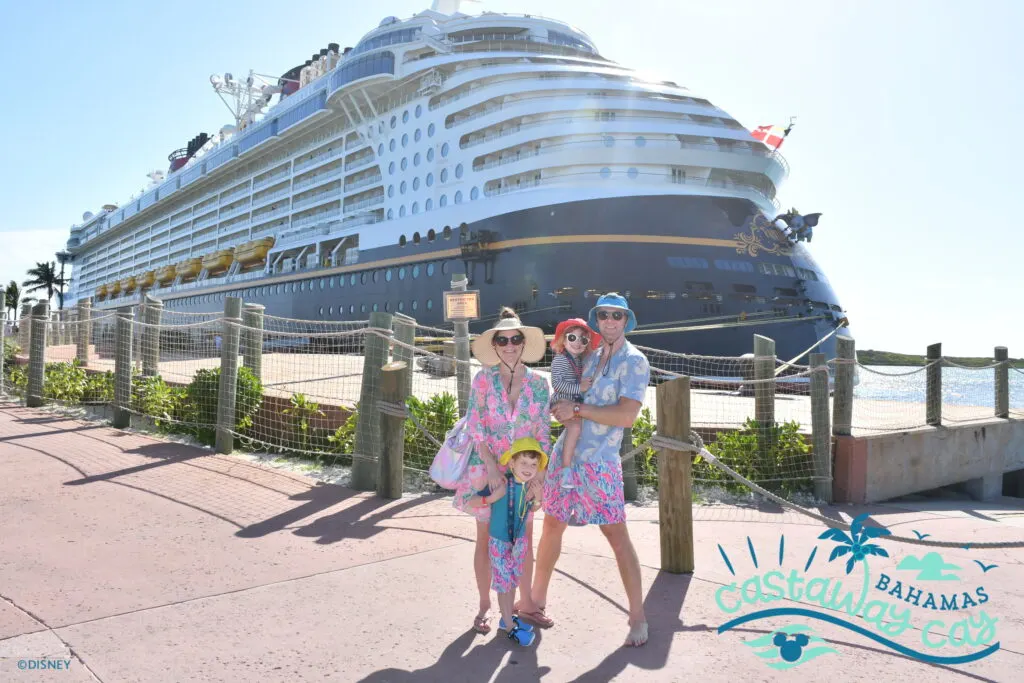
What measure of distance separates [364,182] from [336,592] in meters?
27.7

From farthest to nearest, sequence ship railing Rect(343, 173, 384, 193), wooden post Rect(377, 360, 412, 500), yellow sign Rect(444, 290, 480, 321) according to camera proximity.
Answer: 1. ship railing Rect(343, 173, 384, 193)
2. yellow sign Rect(444, 290, 480, 321)
3. wooden post Rect(377, 360, 412, 500)

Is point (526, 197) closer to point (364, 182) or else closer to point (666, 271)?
point (666, 271)

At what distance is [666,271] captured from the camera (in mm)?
17672

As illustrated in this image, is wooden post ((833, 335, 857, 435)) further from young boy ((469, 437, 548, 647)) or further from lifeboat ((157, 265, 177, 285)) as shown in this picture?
lifeboat ((157, 265, 177, 285))

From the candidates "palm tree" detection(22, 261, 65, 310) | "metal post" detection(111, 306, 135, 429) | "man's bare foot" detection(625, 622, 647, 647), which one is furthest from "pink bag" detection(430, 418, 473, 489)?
"palm tree" detection(22, 261, 65, 310)

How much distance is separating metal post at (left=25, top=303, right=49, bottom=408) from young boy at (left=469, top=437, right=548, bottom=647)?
1004 centimetres

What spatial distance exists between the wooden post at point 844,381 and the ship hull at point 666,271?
1054 cm

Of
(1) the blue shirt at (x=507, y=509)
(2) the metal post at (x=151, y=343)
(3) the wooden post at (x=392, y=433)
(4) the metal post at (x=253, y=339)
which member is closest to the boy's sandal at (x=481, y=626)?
(1) the blue shirt at (x=507, y=509)

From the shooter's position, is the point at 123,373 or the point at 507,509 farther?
the point at 123,373

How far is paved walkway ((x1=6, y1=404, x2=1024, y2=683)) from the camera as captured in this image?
2658 millimetres

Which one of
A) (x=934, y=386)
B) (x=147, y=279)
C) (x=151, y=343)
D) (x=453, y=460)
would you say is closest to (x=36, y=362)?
(x=151, y=343)

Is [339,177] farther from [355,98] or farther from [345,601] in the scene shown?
[345,601]

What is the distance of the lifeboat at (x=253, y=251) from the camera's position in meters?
34.7

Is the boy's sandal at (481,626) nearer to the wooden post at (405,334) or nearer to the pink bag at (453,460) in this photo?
the pink bag at (453,460)
